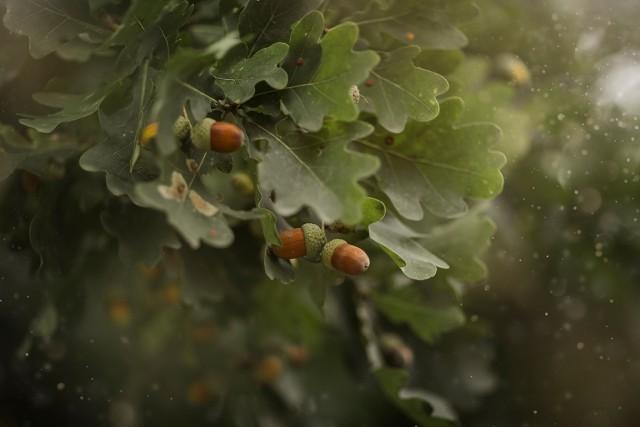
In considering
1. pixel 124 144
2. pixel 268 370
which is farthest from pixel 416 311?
pixel 124 144

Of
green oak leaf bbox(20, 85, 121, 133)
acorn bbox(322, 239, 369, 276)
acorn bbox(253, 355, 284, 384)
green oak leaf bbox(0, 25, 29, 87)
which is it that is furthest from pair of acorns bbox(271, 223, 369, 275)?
acorn bbox(253, 355, 284, 384)

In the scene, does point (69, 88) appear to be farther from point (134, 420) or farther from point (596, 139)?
point (596, 139)

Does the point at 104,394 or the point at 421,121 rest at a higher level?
the point at 421,121

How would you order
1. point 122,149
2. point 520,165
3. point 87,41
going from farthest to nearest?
point 520,165
point 87,41
point 122,149

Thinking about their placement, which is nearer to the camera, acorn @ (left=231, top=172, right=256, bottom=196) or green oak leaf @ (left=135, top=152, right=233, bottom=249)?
green oak leaf @ (left=135, top=152, right=233, bottom=249)

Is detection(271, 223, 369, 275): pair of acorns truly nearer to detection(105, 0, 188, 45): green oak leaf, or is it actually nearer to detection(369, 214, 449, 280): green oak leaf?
detection(369, 214, 449, 280): green oak leaf

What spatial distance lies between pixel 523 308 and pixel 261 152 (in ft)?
3.21

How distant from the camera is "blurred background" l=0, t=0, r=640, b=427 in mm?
1434

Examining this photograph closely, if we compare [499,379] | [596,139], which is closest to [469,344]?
[499,379]

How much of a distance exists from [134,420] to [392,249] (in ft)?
3.08

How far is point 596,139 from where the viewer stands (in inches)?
59.0

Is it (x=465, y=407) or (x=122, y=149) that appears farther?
(x=465, y=407)

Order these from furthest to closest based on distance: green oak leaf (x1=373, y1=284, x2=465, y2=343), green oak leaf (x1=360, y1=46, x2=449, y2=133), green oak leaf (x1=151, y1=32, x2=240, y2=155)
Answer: green oak leaf (x1=373, y1=284, x2=465, y2=343), green oak leaf (x1=360, y1=46, x2=449, y2=133), green oak leaf (x1=151, y1=32, x2=240, y2=155)

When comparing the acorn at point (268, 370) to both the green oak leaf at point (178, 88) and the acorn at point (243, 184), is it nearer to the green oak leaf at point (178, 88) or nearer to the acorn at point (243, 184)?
the acorn at point (243, 184)
